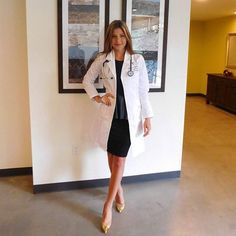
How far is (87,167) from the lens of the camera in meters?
3.02

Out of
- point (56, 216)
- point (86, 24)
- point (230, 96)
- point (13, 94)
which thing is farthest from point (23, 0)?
point (230, 96)

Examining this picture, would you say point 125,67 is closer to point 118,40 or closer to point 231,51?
point 118,40

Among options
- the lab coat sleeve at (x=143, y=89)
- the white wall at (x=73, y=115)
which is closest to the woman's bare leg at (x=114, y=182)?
the lab coat sleeve at (x=143, y=89)

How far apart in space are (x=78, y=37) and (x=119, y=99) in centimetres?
75

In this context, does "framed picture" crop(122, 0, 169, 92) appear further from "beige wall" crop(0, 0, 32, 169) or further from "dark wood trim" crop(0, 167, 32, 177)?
"dark wood trim" crop(0, 167, 32, 177)

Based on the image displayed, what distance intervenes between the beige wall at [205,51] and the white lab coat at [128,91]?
6.19 meters

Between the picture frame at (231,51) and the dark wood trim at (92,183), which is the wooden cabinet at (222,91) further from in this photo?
the dark wood trim at (92,183)

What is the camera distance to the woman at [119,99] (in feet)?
7.83

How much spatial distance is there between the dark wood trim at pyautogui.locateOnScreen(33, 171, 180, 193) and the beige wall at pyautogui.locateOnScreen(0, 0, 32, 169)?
1.65 ft

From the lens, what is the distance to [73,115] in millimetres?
2859

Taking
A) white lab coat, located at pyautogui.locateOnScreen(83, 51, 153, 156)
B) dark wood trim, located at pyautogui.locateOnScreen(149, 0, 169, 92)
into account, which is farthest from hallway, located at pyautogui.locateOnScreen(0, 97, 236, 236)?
dark wood trim, located at pyautogui.locateOnScreen(149, 0, 169, 92)

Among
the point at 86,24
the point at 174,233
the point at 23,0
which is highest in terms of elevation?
the point at 23,0

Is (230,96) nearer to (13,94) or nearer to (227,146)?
(227,146)

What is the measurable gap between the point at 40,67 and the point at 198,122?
3.93m
